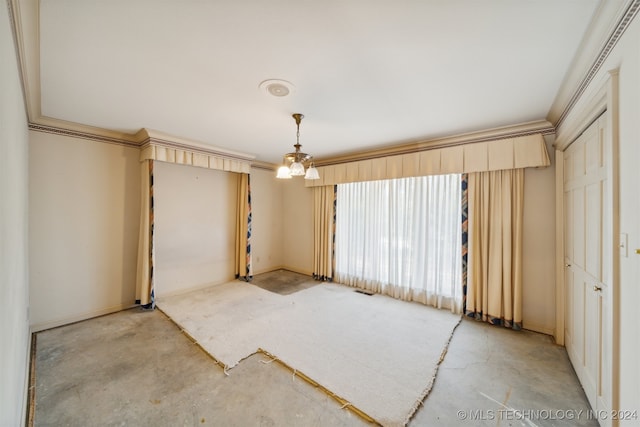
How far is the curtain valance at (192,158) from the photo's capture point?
3231 millimetres

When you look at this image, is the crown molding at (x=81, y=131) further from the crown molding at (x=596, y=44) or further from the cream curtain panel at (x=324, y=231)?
the crown molding at (x=596, y=44)

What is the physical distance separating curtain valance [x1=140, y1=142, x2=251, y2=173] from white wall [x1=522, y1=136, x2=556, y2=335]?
4.24 meters

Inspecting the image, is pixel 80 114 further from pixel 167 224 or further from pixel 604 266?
pixel 604 266

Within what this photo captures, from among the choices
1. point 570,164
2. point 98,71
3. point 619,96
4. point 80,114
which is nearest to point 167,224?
point 80,114

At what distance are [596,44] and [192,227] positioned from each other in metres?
4.79

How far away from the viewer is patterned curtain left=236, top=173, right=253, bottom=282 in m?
4.53

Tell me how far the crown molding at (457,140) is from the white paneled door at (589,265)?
0.43 metres

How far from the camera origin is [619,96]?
1253mm

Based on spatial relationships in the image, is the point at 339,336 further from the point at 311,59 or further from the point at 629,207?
the point at 311,59

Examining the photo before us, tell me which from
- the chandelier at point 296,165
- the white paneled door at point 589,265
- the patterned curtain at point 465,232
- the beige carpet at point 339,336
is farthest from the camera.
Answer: the patterned curtain at point 465,232

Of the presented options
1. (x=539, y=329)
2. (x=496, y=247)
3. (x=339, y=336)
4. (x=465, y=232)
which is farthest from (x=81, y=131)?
(x=539, y=329)

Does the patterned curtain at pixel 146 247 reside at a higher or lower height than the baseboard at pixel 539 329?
higher

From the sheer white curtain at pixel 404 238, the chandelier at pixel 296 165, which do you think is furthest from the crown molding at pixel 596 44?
the chandelier at pixel 296 165

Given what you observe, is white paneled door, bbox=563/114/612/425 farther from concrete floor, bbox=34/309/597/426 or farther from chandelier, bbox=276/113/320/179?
chandelier, bbox=276/113/320/179
